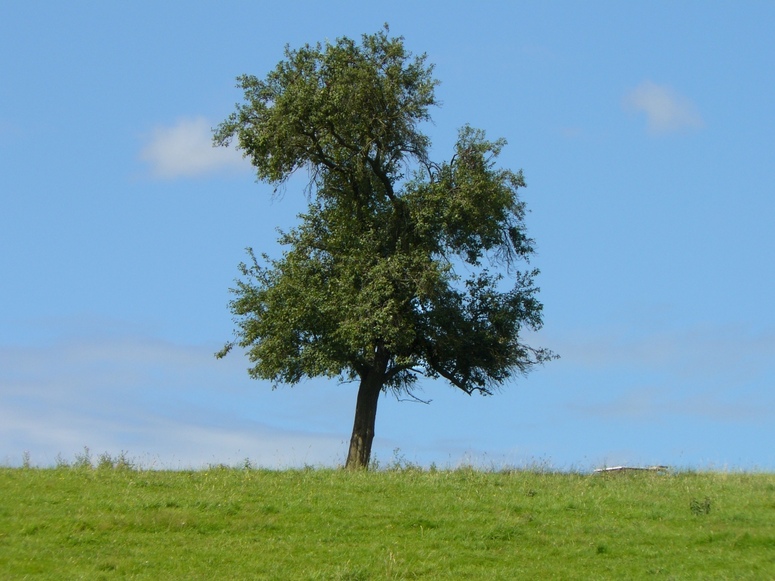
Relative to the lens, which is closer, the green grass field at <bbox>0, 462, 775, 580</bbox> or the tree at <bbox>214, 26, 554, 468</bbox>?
the green grass field at <bbox>0, 462, 775, 580</bbox>

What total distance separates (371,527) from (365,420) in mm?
11487

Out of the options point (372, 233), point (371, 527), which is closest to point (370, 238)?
point (372, 233)

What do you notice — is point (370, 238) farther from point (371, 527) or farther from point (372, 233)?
point (371, 527)

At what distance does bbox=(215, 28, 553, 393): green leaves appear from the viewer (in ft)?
95.2

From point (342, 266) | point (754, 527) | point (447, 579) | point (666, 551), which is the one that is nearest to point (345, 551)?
point (447, 579)

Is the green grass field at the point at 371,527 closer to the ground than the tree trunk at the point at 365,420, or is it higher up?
closer to the ground

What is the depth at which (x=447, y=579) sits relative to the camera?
1587 centimetres

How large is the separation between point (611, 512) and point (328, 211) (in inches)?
582

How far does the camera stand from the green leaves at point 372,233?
29016mm

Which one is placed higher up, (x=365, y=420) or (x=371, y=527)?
(x=365, y=420)

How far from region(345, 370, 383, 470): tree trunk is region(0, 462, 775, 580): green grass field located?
5.78 m

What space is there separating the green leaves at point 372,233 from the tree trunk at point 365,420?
26 centimetres

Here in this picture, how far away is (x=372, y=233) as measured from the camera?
29.9 m

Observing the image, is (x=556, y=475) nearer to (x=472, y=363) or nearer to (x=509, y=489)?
(x=509, y=489)
